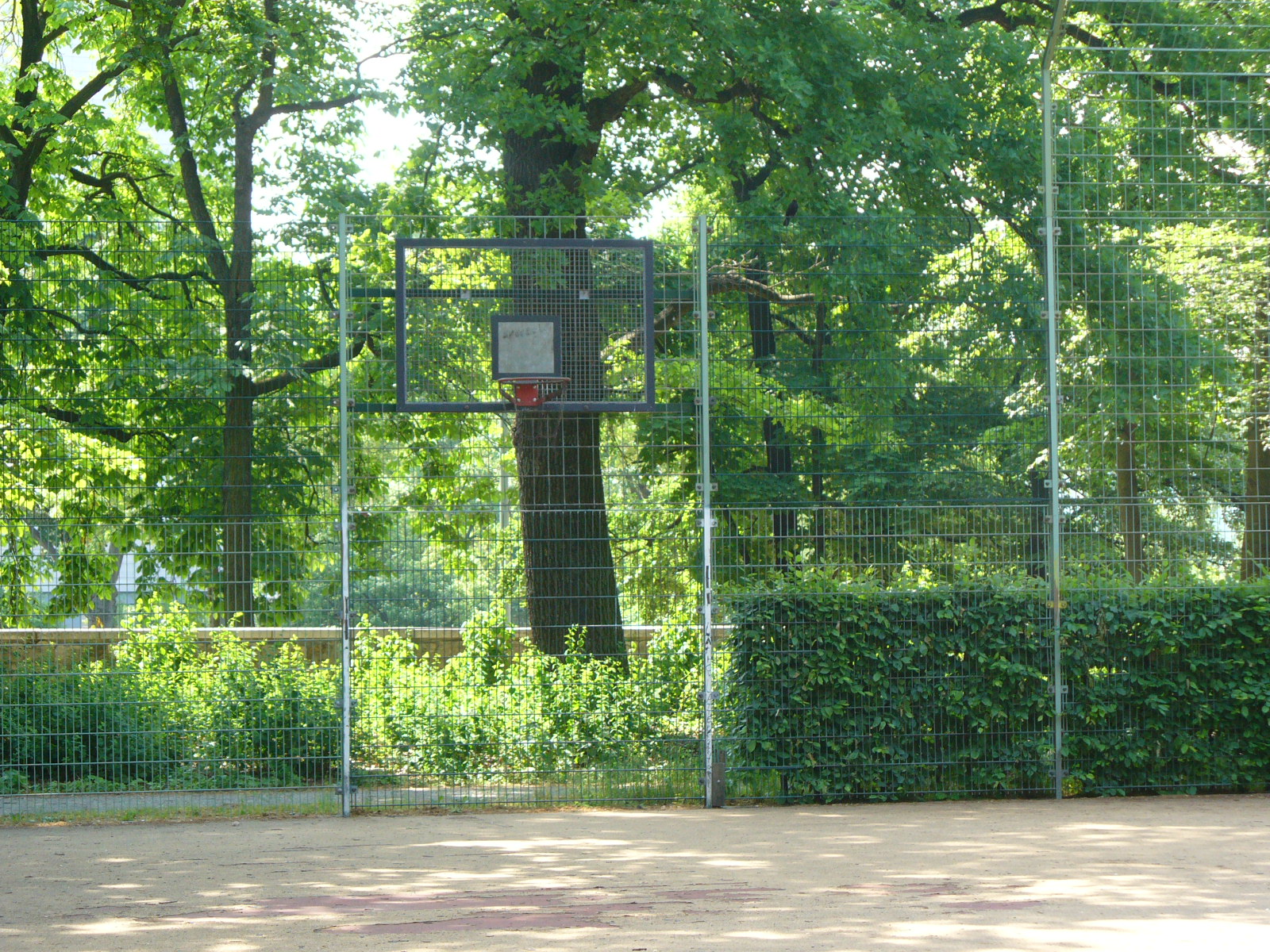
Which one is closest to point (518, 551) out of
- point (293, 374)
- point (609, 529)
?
point (609, 529)

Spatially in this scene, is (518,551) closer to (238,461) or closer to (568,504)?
(568,504)

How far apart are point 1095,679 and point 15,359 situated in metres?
8.64

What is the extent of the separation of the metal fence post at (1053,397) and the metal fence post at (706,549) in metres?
2.62

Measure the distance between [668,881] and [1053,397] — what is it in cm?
503

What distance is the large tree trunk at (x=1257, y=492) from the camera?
9914mm

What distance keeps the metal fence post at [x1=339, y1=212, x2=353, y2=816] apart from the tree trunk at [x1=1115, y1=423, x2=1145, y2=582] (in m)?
5.99

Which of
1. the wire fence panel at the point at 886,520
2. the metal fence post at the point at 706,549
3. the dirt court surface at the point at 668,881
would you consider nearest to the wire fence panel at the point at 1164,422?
the wire fence panel at the point at 886,520

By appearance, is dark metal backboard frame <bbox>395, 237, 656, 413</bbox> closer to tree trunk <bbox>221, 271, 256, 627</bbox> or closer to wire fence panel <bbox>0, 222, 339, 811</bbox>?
wire fence panel <bbox>0, 222, 339, 811</bbox>

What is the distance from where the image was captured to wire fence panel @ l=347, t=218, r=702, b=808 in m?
9.27

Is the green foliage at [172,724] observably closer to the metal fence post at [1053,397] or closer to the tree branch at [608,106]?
the metal fence post at [1053,397]

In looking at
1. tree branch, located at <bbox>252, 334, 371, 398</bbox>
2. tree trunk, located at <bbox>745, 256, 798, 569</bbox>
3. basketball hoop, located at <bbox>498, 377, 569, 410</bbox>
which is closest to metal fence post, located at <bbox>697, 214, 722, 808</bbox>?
tree trunk, located at <bbox>745, 256, 798, 569</bbox>

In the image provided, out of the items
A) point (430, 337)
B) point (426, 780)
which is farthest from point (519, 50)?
point (426, 780)

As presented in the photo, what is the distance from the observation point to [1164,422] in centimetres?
991

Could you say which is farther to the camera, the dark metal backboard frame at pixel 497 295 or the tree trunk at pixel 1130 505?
the tree trunk at pixel 1130 505
